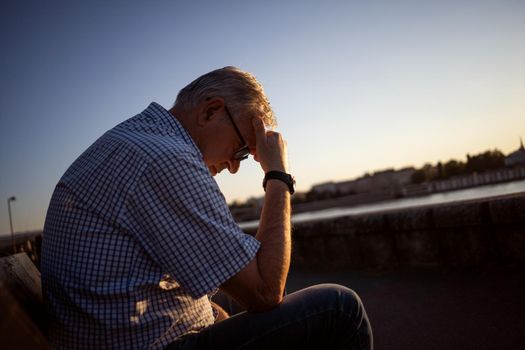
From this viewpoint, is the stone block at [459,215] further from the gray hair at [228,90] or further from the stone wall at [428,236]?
the gray hair at [228,90]

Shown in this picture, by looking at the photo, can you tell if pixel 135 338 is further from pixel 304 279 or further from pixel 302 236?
pixel 302 236

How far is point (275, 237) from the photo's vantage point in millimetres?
1157

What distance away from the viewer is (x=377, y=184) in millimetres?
76438

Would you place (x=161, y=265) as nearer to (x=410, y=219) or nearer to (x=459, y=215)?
(x=459, y=215)

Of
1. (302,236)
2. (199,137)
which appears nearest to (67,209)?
(199,137)

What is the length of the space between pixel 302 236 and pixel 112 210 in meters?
4.78

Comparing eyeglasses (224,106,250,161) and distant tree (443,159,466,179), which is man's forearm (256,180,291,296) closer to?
eyeglasses (224,106,250,161)

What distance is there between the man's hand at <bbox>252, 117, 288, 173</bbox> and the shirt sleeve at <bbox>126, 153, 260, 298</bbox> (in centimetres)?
48

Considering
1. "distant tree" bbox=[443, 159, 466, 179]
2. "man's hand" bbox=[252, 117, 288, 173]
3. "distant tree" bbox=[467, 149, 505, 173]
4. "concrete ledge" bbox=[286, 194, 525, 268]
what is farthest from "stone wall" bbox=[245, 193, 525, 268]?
"distant tree" bbox=[443, 159, 466, 179]

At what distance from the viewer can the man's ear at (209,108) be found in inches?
59.2

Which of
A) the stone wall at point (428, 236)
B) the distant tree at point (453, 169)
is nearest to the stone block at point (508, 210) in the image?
the stone wall at point (428, 236)

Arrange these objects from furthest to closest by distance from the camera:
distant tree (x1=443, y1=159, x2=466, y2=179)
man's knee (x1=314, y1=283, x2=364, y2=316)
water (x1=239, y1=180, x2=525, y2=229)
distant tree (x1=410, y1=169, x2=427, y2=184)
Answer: distant tree (x1=410, y1=169, x2=427, y2=184), distant tree (x1=443, y1=159, x2=466, y2=179), water (x1=239, y1=180, x2=525, y2=229), man's knee (x1=314, y1=283, x2=364, y2=316)

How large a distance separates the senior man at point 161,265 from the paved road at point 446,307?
1.39m

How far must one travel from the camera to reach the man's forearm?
3.52 feet
